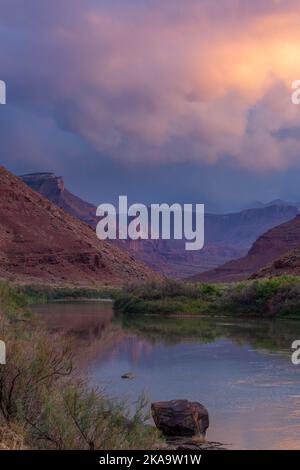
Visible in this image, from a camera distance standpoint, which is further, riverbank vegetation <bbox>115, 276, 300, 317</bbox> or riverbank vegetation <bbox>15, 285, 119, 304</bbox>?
riverbank vegetation <bbox>15, 285, 119, 304</bbox>

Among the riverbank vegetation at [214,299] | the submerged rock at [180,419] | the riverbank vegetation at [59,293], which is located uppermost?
the riverbank vegetation at [59,293]

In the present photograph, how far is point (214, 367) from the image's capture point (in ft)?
79.7

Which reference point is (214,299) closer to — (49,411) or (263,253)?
(49,411)

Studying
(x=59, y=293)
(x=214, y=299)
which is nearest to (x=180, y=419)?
(x=214, y=299)

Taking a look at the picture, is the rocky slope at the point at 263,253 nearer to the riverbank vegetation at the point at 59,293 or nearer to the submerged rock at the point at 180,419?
the riverbank vegetation at the point at 59,293

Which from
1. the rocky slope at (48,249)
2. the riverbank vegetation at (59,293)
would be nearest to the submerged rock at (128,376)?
the riverbank vegetation at (59,293)

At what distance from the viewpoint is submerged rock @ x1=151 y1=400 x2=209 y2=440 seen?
14.4 meters

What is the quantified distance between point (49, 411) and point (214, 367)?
15173 mm

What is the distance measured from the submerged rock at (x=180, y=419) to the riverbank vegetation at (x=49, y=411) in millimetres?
2185

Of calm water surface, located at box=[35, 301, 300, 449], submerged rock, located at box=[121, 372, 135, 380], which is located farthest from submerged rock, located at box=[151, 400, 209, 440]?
submerged rock, located at box=[121, 372, 135, 380]

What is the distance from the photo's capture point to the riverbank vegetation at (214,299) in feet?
153

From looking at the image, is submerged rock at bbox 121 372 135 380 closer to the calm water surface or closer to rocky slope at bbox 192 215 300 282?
the calm water surface

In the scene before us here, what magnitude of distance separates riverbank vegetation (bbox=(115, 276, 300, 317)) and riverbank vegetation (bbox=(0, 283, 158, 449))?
35233mm
